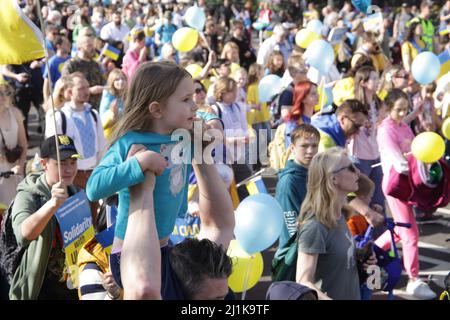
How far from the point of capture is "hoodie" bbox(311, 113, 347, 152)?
21.5 ft

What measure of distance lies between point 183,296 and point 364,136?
16.7ft

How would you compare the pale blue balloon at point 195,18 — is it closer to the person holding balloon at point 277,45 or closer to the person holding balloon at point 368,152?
the person holding balloon at point 277,45

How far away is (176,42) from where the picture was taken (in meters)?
10.4

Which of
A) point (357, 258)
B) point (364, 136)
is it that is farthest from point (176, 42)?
point (357, 258)

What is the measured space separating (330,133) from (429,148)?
34.8 inches

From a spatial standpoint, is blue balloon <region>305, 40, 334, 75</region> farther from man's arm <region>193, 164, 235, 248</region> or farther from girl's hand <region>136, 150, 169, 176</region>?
girl's hand <region>136, 150, 169, 176</region>

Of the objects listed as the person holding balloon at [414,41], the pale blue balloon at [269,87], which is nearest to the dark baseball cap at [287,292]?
the pale blue balloon at [269,87]

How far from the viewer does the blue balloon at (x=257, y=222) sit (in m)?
3.98

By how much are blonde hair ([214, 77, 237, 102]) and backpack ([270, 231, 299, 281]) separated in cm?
385

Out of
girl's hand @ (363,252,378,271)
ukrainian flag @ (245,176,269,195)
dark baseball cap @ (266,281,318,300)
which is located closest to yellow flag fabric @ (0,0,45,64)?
dark baseball cap @ (266,281,318,300)

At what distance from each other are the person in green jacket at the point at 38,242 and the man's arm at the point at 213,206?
1479 mm

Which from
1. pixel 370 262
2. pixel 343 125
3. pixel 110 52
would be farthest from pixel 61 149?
pixel 110 52

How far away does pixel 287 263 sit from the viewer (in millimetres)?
3926

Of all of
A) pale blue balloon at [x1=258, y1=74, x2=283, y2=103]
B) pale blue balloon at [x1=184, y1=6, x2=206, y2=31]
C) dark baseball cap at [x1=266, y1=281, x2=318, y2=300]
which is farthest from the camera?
pale blue balloon at [x1=184, y1=6, x2=206, y2=31]
